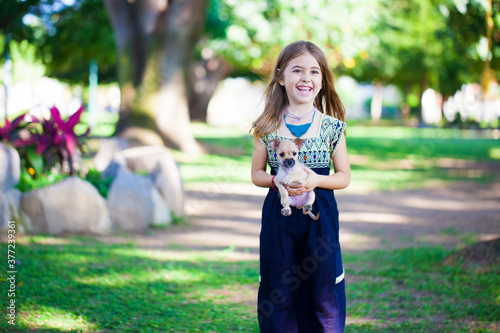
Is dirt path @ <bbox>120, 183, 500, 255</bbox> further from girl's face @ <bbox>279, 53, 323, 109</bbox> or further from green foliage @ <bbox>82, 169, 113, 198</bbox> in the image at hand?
girl's face @ <bbox>279, 53, 323, 109</bbox>

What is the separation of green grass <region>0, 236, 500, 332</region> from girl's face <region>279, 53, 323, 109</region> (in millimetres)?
1801

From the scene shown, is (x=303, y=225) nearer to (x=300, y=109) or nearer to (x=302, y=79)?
(x=300, y=109)

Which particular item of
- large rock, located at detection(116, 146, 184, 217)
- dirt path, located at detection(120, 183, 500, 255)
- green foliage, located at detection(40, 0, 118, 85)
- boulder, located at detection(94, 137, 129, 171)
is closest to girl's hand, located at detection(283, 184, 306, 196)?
dirt path, located at detection(120, 183, 500, 255)

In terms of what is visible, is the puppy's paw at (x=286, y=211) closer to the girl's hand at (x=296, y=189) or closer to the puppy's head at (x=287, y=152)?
the girl's hand at (x=296, y=189)

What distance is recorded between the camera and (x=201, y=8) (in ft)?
42.0

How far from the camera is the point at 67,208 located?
19.7ft

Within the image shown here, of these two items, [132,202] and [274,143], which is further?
[132,202]

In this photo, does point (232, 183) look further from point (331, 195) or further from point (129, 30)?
point (331, 195)

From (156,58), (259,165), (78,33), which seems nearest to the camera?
(259,165)

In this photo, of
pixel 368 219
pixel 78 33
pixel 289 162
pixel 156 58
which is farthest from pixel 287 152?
pixel 78 33

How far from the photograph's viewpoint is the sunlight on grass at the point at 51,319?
11.7ft

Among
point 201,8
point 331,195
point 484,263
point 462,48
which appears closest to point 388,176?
point 462,48

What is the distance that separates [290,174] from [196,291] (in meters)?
2.27

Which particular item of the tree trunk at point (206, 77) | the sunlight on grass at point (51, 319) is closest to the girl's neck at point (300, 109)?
the sunlight on grass at point (51, 319)
